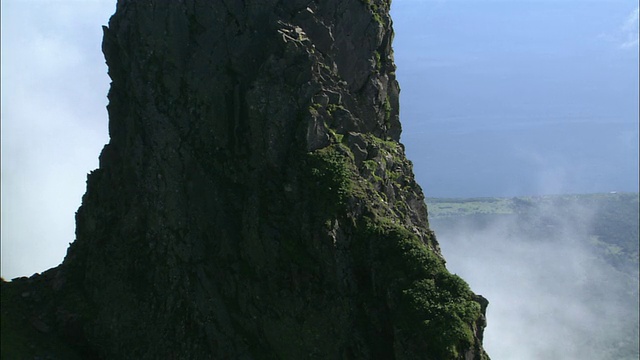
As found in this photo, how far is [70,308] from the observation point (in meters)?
33.3

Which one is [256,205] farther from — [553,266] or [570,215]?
[570,215]

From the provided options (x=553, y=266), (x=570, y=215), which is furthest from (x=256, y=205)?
(x=570, y=215)

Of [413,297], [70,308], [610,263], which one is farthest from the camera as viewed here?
[610,263]

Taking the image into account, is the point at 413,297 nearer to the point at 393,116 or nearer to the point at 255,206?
the point at 255,206

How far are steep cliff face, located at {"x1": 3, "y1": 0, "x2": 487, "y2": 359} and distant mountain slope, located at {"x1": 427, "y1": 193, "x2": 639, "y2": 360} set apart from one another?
5146 centimetres

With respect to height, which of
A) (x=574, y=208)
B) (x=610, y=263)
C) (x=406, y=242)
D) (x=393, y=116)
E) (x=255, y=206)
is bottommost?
(x=406, y=242)

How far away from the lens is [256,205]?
27.6 meters

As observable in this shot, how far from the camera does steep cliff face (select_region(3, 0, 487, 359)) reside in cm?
2500

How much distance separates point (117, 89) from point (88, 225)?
7.04 meters

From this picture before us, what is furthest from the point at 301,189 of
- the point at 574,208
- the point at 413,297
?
the point at 574,208

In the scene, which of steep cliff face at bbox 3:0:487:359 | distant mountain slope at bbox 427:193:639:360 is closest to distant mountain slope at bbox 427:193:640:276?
distant mountain slope at bbox 427:193:639:360

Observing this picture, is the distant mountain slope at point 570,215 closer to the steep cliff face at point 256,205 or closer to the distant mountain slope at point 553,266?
the distant mountain slope at point 553,266

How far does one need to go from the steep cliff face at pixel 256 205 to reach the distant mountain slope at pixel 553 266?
169 ft

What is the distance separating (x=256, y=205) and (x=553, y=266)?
121230 millimetres
